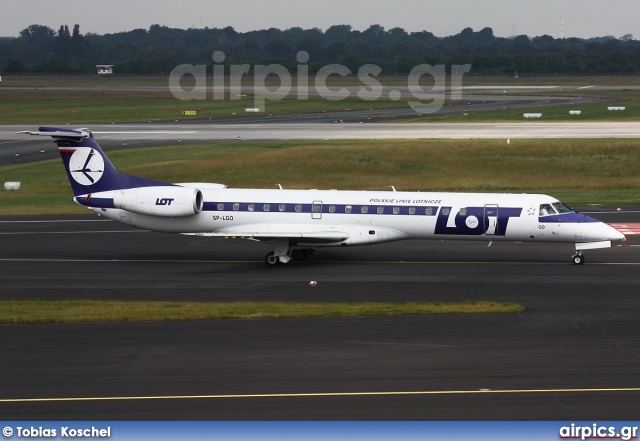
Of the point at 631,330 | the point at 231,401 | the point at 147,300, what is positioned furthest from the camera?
the point at 147,300

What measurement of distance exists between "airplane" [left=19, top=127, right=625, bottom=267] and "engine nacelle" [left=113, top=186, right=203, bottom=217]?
4 cm

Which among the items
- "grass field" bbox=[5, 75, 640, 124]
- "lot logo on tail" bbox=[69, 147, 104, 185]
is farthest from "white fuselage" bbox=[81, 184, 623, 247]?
"grass field" bbox=[5, 75, 640, 124]

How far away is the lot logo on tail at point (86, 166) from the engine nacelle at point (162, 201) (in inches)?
60.0

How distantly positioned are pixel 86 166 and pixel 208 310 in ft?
40.2

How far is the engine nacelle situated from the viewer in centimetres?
3503

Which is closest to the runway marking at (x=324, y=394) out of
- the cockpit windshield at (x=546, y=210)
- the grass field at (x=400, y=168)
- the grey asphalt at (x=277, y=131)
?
the cockpit windshield at (x=546, y=210)

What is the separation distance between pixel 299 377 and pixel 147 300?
10.1m

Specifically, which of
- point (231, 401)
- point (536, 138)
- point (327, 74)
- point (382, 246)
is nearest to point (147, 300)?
point (231, 401)

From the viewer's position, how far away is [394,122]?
88500 millimetres

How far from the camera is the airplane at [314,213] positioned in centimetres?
3366

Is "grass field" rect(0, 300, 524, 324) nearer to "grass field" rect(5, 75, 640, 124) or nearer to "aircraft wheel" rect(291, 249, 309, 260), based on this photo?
"aircraft wheel" rect(291, 249, 309, 260)

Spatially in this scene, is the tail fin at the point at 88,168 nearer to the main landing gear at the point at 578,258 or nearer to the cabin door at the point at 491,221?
the cabin door at the point at 491,221

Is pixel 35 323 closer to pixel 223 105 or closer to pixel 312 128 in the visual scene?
pixel 312 128

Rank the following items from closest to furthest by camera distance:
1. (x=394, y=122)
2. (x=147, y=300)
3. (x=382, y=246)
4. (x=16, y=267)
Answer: (x=147, y=300) → (x=16, y=267) → (x=382, y=246) → (x=394, y=122)
